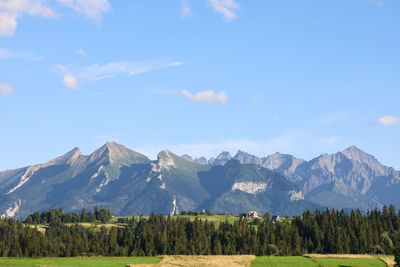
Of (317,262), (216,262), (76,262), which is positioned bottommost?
(76,262)

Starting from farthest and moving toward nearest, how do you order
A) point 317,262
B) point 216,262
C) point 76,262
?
1. point 317,262
2. point 216,262
3. point 76,262

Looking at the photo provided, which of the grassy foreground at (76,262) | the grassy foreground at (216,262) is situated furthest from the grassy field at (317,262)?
the grassy foreground at (76,262)

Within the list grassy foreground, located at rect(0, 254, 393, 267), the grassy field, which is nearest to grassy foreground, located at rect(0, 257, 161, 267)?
grassy foreground, located at rect(0, 254, 393, 267)

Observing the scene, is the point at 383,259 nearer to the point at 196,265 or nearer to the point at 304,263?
the point at 304,263

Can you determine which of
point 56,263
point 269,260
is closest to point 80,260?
point 56,263

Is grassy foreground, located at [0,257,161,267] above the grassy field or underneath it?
underneath

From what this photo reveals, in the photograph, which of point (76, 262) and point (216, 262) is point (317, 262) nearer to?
point (216, 262)

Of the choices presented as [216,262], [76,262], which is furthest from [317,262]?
[76,262]

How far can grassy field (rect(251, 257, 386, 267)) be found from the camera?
524ft

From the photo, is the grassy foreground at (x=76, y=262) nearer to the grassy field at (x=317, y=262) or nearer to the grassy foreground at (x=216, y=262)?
the grassy foreground at (x=216, y=262)

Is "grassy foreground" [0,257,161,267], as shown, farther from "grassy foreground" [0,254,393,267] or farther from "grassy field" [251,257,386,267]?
"grassy field" [251,257,386,267]

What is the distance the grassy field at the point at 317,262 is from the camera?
159788mm

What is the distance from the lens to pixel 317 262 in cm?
16512

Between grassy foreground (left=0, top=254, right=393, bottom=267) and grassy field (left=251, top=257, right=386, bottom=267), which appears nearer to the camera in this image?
grassy foreground (left=0, top=254, right=393, bottom=267)
